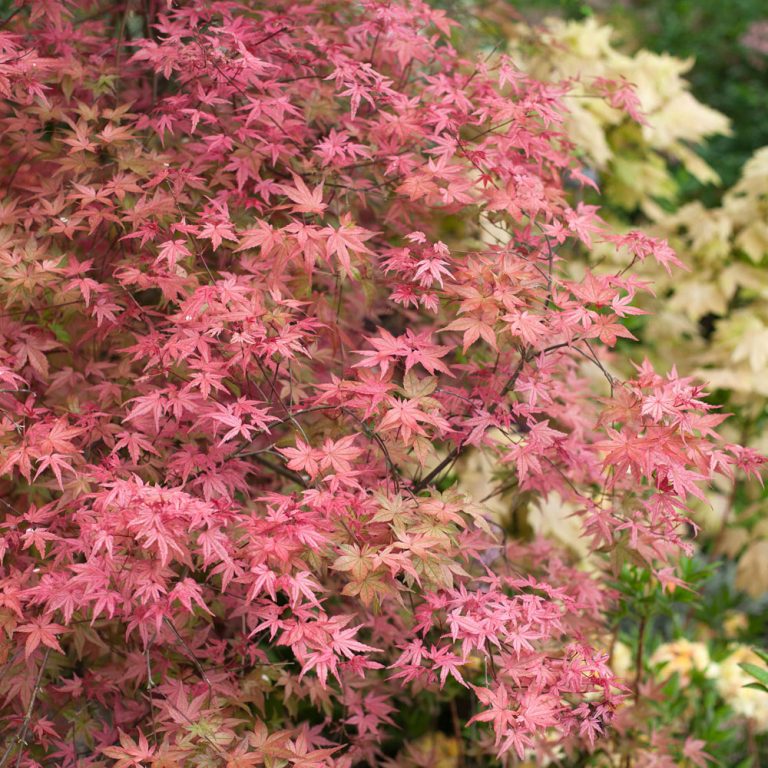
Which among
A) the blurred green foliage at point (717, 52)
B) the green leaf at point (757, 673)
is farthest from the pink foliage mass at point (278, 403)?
the blurred green foliage at point (717, 52)

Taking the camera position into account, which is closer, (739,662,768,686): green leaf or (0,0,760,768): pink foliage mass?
(0,0,760,768): pink foliage mass

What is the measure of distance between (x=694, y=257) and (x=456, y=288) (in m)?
3.01

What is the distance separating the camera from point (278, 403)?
6.92ft

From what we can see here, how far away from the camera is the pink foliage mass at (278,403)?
177 centimetres

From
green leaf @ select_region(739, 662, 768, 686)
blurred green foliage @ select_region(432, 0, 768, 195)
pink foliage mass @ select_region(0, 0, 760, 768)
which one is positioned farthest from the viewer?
blurred green foliage @ select_region(432, 0, 768, 195)

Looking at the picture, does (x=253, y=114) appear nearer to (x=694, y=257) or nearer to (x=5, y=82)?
(x=5, y=82)

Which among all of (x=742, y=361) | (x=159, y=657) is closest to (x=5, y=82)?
(x=159, y=657)

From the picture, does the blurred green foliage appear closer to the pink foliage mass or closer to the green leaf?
the green leaf

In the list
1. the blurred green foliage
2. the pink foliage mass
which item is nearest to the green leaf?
the pink foliage mass

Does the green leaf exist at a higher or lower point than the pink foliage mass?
lower

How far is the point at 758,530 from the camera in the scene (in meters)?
4.22

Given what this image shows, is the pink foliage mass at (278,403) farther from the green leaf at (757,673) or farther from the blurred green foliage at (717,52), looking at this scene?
the blurred green foliage at (717,52)

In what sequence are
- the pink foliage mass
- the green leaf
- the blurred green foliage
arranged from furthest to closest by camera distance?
the blurred green foliage < the green leaf < the pink foliage mass

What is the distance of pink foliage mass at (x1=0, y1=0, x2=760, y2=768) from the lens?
1.77 metres
